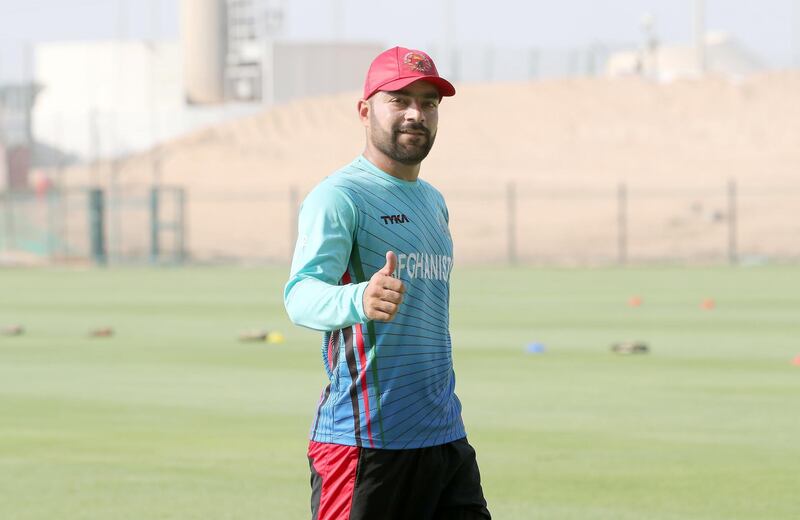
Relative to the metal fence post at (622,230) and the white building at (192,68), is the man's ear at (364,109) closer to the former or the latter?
the metal fence post at (622,230)

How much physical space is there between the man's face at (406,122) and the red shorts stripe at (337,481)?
0.96m

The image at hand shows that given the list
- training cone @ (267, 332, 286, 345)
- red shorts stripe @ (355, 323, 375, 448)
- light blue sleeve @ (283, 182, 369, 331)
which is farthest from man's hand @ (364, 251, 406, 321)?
training cone @ (267, 332, 286, 345)

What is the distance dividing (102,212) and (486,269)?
1185 cm

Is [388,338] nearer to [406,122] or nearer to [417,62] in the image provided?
[406,122]

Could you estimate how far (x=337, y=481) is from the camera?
17.3 ft

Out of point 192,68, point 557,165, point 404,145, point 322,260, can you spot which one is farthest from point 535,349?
point 192,68

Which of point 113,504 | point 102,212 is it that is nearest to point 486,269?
point 102,212

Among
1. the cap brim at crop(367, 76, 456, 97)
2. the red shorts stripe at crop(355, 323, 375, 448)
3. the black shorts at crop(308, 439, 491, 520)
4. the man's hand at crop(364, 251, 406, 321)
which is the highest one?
the cap brim at crop(367, 76, 456, 97)

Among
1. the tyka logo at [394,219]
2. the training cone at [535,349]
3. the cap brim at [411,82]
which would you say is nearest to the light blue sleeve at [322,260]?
the tyka logo at [394,219]

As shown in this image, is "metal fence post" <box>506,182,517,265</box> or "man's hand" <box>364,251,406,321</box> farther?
"metal fence post" <box>506,182,517,265</box>

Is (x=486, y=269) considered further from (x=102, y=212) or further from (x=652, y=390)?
(x=652, y=390)

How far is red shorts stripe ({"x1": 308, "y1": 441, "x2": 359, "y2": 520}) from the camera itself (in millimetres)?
5238

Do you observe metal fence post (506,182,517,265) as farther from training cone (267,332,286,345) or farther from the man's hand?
the man's hand

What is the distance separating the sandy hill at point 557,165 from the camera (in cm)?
6206
